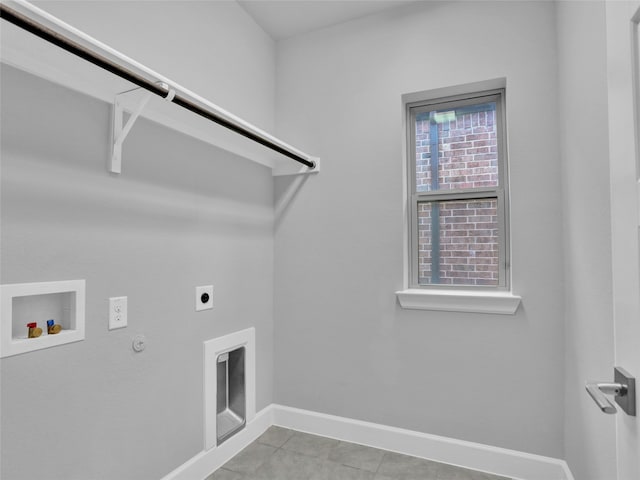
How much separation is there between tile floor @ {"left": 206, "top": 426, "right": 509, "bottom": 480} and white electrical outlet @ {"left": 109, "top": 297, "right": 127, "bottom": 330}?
3.19 feet

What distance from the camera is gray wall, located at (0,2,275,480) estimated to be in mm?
1162

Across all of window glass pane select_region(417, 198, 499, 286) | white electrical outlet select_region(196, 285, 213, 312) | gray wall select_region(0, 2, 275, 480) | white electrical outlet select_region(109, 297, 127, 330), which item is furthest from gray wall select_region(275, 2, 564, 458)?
white electrical outlet select_region(109, 297, 127, 330)

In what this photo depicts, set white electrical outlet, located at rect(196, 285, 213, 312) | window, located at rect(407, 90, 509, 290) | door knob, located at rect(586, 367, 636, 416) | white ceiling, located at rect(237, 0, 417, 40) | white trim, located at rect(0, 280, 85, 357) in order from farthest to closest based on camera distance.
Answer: white ceiling, located at rect(237, 0, 417, 40) → window, located at rect(407, 90, 509, 290) → white electrical outlet, located at rect(196, 285, 213, 312) → white trim, located at rect(0, 280, 85, 357) → door knob, located at rect(586, 367, 636, 416)

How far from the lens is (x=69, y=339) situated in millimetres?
1273

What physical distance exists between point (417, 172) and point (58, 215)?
1.83m

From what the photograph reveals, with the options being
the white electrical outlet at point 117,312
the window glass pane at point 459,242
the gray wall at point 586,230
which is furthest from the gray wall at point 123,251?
the gray wall at point 586,230

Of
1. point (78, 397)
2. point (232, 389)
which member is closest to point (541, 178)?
point (232, 389)

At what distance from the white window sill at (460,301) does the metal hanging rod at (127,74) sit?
1.07 metres

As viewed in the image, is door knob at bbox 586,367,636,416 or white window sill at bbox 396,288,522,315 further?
white window sill at bbox 396,288,522,315

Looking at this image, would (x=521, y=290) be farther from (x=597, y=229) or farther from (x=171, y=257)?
(x=171, y=257)

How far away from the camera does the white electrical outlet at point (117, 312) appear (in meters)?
1.42

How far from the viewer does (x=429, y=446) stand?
6.65 feet

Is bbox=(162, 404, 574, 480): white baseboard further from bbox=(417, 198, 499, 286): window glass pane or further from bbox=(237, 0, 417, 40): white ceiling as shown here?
bbox=(237, 0, 417, 40): white ceiling

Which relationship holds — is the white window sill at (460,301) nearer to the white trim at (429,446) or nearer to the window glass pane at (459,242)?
the window glass pane at (459,242)
